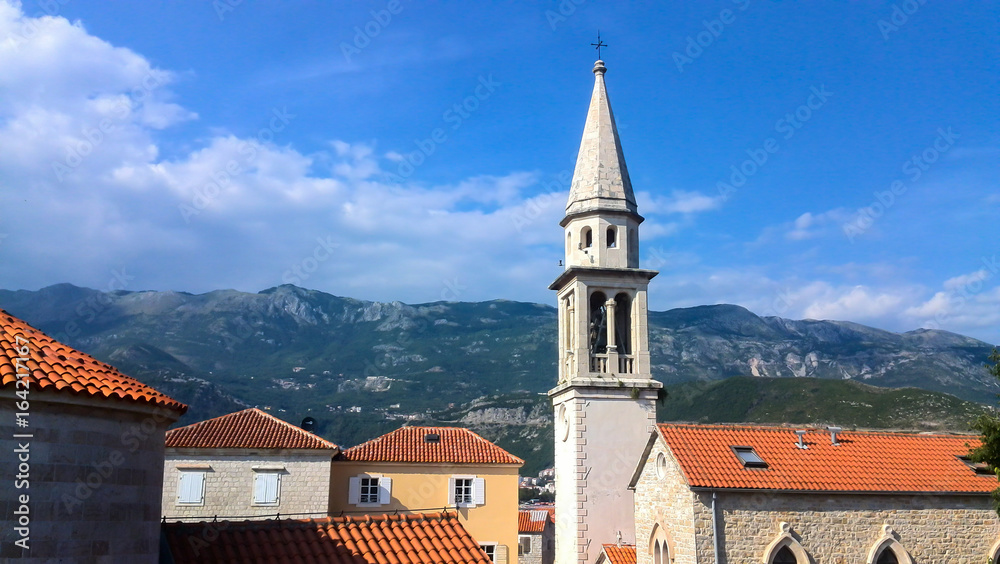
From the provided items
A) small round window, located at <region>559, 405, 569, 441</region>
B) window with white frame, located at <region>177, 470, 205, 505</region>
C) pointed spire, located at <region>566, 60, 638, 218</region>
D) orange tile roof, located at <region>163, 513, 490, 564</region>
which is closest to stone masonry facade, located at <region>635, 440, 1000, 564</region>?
small round window, located at <region>559, 405, 569, 441</region>

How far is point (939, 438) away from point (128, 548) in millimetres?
23661

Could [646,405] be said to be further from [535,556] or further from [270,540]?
[535,556]

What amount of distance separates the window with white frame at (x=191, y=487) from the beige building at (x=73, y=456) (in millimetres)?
23240

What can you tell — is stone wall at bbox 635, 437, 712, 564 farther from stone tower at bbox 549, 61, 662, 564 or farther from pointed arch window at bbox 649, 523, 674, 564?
stone tower at bbox 549, 61, 662, 564

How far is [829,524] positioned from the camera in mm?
20828

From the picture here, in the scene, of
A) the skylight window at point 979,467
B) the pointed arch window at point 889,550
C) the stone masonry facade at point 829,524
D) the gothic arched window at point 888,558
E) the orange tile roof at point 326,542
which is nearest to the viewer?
the orange tile roof at point 326,542

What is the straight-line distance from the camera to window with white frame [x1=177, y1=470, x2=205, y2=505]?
108ft

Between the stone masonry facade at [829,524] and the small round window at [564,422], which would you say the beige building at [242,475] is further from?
the stone masonry facade at [829,524]

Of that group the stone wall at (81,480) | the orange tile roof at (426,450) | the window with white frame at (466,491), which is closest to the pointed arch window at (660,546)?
the orange tile roof at (426,450)

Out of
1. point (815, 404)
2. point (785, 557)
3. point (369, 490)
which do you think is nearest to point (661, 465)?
point (785, 557)

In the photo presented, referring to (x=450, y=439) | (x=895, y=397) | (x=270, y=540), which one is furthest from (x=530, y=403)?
(x=270, y=540)

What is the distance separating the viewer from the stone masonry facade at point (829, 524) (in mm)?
20328

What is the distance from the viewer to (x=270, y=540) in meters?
13.3

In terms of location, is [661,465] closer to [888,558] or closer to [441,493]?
[888,558]
